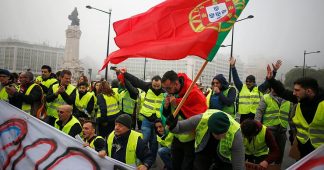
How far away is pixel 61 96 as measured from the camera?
6.40 metres

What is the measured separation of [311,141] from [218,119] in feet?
4.97

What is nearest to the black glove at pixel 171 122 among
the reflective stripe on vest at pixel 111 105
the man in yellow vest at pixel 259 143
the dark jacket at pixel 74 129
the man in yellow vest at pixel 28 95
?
the man in yellow vest at pixel 259 143

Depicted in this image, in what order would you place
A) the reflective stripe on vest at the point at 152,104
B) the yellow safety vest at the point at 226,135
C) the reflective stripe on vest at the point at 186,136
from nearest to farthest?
the yellow safety vest at the point at 226,135, the reflective stripe on vest at the point at 186,136, the reflective stripe on vest at the point at 152,104

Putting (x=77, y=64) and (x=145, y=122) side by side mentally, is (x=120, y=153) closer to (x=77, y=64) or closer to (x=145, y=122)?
(x=145, y=122)

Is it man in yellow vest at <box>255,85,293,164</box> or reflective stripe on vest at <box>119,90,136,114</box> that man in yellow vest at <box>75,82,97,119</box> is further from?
man in yellow vest at <box>255,85,293,164</box>

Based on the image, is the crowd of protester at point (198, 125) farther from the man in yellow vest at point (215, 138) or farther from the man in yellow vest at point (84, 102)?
the man in yellow vest at point (84, 102)

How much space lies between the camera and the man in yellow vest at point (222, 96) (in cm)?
652

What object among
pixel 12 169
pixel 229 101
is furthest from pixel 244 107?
pixel 12 169

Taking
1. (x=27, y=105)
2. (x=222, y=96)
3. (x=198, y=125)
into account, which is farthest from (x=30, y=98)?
(x=222, y=96)

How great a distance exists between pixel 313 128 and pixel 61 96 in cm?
468

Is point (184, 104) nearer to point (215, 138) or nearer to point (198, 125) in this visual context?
point (198, 125)

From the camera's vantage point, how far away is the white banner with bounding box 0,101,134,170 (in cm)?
363

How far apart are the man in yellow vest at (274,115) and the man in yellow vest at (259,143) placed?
223cm

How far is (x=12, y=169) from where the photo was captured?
3945 millimetres
